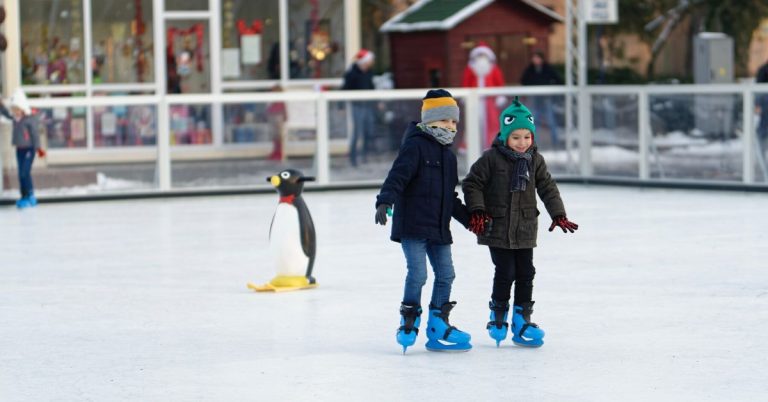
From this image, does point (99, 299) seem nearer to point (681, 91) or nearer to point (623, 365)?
point (623, 365)

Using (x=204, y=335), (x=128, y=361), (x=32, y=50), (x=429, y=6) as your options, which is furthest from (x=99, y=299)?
(x=429, y=6)

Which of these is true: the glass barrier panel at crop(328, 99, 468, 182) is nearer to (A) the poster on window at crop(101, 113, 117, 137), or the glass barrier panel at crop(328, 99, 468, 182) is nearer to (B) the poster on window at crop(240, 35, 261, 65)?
(A) the poster on window at crop(101, 113, 117, 137)

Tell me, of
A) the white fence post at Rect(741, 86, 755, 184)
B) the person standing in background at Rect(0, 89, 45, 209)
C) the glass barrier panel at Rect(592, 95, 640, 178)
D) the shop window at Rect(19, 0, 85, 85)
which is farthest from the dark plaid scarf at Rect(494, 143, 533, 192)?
the shop window at Rect(19, 0, 85, 85)

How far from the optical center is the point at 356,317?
952 centimetres

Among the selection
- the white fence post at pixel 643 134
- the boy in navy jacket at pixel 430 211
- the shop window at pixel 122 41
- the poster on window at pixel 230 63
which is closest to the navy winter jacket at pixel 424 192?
the boy in navy jacket at pixel 430 211

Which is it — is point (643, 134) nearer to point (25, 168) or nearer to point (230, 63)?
point (25, 168)

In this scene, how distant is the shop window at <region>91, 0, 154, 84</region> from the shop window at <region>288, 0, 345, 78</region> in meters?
2.26

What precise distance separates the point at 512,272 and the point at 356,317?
→ 150cm

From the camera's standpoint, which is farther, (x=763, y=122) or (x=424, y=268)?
(x=763, y=122)

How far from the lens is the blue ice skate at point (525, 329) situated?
8266mm

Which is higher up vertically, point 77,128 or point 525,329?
point 77,128

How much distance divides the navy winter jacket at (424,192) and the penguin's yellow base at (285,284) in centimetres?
275

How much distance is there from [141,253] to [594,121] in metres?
8.84

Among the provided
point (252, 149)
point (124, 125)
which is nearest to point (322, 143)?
point (252, 149)
